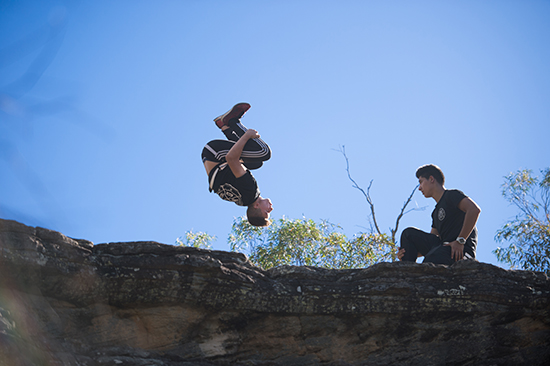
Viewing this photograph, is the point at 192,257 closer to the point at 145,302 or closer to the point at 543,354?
the point at 145,302

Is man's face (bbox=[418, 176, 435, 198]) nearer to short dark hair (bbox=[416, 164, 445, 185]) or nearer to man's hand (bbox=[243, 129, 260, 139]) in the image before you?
short dark hair (bbox=[416, 164, 445, 185])

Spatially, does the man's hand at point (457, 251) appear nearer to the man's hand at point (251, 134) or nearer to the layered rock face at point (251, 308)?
the layered rock face at point (251, 308)

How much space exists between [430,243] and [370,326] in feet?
5.81

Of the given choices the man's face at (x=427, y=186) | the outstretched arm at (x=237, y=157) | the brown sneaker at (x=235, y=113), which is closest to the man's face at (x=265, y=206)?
the outstretched arm at (x=237, y=157)

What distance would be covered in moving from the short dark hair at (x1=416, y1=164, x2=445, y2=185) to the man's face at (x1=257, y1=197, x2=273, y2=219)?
2.24m

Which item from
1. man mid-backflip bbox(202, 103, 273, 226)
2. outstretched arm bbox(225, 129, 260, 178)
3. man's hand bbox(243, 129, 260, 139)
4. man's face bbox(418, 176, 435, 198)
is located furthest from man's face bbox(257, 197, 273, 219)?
man's face bbox(418, 176, 435, 198)

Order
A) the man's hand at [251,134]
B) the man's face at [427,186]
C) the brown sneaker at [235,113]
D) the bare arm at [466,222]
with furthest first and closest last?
the brown sneaker at [235,113] → the man's face at [427,186] → the man's hand at [251,134] → the bare arm at [466,222]

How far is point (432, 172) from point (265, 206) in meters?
2.45

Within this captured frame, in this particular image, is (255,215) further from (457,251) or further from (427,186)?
(457,251)

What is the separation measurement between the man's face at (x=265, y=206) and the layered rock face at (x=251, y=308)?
1.31 m

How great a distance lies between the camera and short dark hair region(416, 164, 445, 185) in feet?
23.0

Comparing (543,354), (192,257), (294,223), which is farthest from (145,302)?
(294,223)

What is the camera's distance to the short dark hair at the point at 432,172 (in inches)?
276

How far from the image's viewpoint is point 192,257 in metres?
5.41
